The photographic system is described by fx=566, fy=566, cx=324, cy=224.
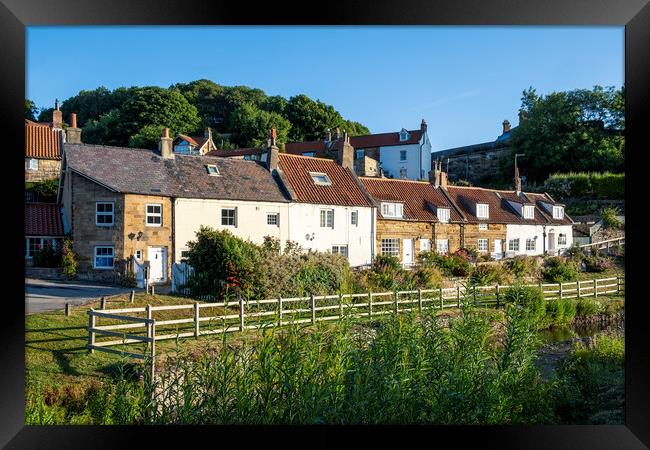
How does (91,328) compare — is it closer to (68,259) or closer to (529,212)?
(68,259)

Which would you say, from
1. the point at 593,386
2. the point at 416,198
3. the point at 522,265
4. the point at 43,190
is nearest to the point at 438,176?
the point at 416,198

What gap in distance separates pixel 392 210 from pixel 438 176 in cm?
76

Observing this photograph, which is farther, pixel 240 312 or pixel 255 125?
pixel 255 125

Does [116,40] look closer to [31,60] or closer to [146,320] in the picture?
[31,60]

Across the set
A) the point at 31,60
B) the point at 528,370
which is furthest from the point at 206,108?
the point at 528,370

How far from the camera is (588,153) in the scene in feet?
21.0

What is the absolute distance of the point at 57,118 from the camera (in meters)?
5.89

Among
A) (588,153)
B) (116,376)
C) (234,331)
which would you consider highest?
(588,153)

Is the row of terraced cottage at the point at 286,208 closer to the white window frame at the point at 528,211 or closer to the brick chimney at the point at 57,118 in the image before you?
the white window frame at the point at 528,211

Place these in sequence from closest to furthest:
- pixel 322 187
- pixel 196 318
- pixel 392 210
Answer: pixel 196 318
pixel 392 210
pixel 322 187

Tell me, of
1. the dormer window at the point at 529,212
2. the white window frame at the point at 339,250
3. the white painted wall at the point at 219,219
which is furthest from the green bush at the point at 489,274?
the white painted wall at the point at 219,219

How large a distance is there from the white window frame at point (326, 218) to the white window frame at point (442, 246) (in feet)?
4.60

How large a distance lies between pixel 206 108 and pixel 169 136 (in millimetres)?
562

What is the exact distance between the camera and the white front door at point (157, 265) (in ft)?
20.5
